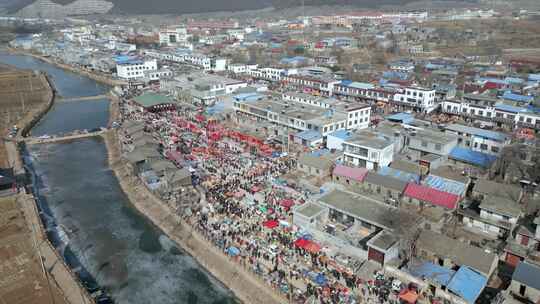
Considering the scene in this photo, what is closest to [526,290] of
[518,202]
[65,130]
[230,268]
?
[518,202]

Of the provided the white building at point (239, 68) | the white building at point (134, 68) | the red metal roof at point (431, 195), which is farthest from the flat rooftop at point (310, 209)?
the white building at point (134, 68)

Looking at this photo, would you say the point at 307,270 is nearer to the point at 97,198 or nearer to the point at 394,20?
the point at 97,198

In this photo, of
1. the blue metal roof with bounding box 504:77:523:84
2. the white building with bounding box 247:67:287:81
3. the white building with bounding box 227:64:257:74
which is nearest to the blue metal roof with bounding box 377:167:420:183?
the blue metal roof with bounding box 504:77:523:84

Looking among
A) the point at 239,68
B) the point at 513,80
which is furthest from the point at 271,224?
the point at 239,68

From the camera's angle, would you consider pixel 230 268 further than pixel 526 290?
Yes

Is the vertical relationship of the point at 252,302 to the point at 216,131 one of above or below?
below

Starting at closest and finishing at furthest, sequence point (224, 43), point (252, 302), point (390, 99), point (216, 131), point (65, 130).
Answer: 1. point (252, 302)
2. point (216, 131)
3. point (65, 130)
4. point (390, 99)
5. point (224, 43)

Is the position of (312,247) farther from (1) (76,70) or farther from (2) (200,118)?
(1) (76,70)
